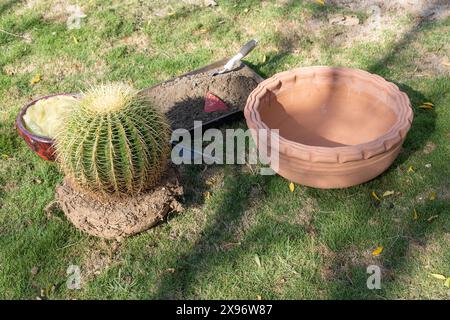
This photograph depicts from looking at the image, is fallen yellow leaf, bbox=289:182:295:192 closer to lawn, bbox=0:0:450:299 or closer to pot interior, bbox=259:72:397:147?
lawn, bbox=0:0:450:299

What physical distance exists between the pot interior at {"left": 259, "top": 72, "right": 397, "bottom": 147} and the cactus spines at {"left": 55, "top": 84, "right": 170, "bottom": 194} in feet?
2.72

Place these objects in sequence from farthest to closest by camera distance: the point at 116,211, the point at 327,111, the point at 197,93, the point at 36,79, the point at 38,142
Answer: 1. the point at 36,79
2. the point at 197,93
3. the point at 327,111
4. the point at 38,142
5. the point at 116,211

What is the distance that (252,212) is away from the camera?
3.20 meters

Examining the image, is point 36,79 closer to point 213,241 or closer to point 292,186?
point 213,241

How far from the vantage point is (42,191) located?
11.1 feet

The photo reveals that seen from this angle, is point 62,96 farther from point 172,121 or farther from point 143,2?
point 143,2

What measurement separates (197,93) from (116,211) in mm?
1268

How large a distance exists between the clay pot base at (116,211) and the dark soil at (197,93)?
0.87 m

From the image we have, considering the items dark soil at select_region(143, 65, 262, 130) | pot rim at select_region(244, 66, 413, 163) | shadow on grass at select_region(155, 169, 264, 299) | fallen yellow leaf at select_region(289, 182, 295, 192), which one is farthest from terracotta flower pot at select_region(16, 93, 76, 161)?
fallen yellow leaf at select_region(289, 182, 295, 192)

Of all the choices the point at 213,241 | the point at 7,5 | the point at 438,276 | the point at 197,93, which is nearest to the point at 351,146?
the point at 438,276

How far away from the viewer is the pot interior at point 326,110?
11.1 feet

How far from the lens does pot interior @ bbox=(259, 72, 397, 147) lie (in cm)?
338

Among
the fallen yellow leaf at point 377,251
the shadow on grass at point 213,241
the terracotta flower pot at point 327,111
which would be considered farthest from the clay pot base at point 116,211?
the fallen yellow leaf at point 377,251
